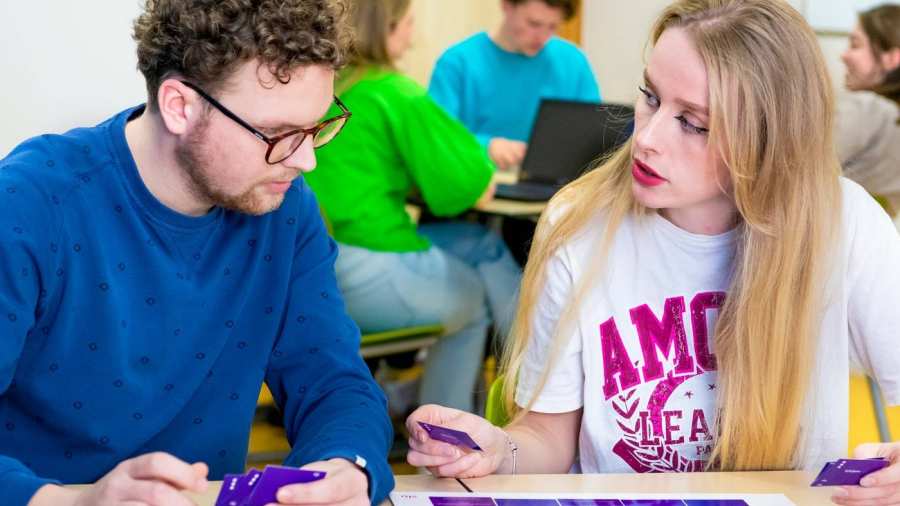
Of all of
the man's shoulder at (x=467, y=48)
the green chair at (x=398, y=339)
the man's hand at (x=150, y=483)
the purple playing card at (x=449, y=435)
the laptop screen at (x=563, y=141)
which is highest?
the man's hand at (x=150, y=483)

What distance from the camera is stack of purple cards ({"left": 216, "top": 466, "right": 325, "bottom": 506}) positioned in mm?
1082

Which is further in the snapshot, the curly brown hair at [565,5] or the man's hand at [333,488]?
the curly brown hair at [565,5]

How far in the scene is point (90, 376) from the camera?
1365 millimetres

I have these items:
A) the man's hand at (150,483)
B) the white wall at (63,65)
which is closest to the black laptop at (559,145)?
the white wall at (63,65)

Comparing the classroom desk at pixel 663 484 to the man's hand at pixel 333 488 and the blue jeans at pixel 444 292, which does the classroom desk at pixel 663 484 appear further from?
the blue jeans at pixel 444 292

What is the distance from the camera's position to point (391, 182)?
123 inches

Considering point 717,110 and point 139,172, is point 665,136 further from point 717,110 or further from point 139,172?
point 139,172

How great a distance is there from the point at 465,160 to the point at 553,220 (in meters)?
1.45

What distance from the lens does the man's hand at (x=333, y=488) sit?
44.9 inches

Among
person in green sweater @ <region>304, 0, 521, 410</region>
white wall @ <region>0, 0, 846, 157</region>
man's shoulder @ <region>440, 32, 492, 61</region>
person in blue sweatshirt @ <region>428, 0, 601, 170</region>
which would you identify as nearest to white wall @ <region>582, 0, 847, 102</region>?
person in blue sweatshirt @ <region>428, 0, 601, 170</region>

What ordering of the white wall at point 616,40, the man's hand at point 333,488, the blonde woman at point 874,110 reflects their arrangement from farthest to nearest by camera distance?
the white wall at point 616,40 → the blonde woman at point 874,110 → the man's hand at point 333,488

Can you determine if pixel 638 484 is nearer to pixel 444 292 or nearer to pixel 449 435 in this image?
pixel 449 435

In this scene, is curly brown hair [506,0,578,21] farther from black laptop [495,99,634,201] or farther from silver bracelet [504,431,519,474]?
silver bracelet [504,431,519,474]

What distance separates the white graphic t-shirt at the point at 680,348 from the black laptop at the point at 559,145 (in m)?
1.77
